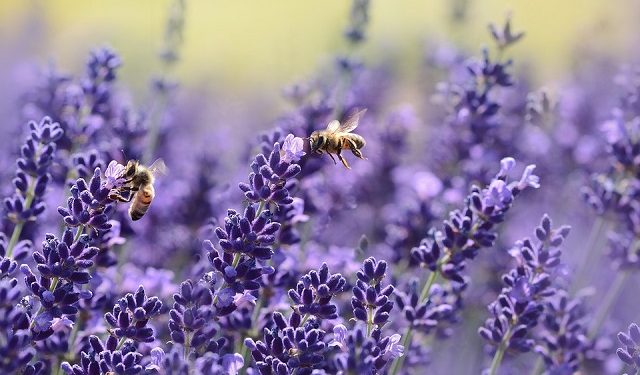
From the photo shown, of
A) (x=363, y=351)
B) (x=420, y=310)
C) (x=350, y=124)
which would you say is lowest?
(x=363, y=351)

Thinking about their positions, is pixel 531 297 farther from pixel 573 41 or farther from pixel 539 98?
pixel 573 41

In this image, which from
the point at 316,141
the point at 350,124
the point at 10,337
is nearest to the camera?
the point at 10,337

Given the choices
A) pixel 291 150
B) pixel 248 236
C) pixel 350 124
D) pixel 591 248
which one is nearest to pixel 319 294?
pixel 248 236

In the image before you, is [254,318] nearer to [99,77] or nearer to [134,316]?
[134,316]

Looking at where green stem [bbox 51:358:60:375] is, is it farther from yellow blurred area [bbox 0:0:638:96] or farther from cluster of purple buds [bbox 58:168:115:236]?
yellow blurred area [bbox 0:0:638:96]

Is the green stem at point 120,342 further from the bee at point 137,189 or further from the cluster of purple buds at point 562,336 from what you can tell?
the cluster of purple buds at point 562,336

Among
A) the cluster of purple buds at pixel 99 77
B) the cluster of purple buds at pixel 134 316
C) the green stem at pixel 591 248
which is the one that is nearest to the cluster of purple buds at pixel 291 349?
the cluster of purple buds at pixel 134 316

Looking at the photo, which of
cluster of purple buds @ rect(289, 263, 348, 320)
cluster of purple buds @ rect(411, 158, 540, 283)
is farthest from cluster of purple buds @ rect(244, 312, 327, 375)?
cluster of purple buds @ rect(411, 158, 540, 283)

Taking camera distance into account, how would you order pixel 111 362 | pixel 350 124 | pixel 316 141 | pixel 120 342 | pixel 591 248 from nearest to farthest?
1. pixel 111 362
2. pixel 120 342
3. pixel 316 141
4. pixel 350 124
5. pixel 591 248
